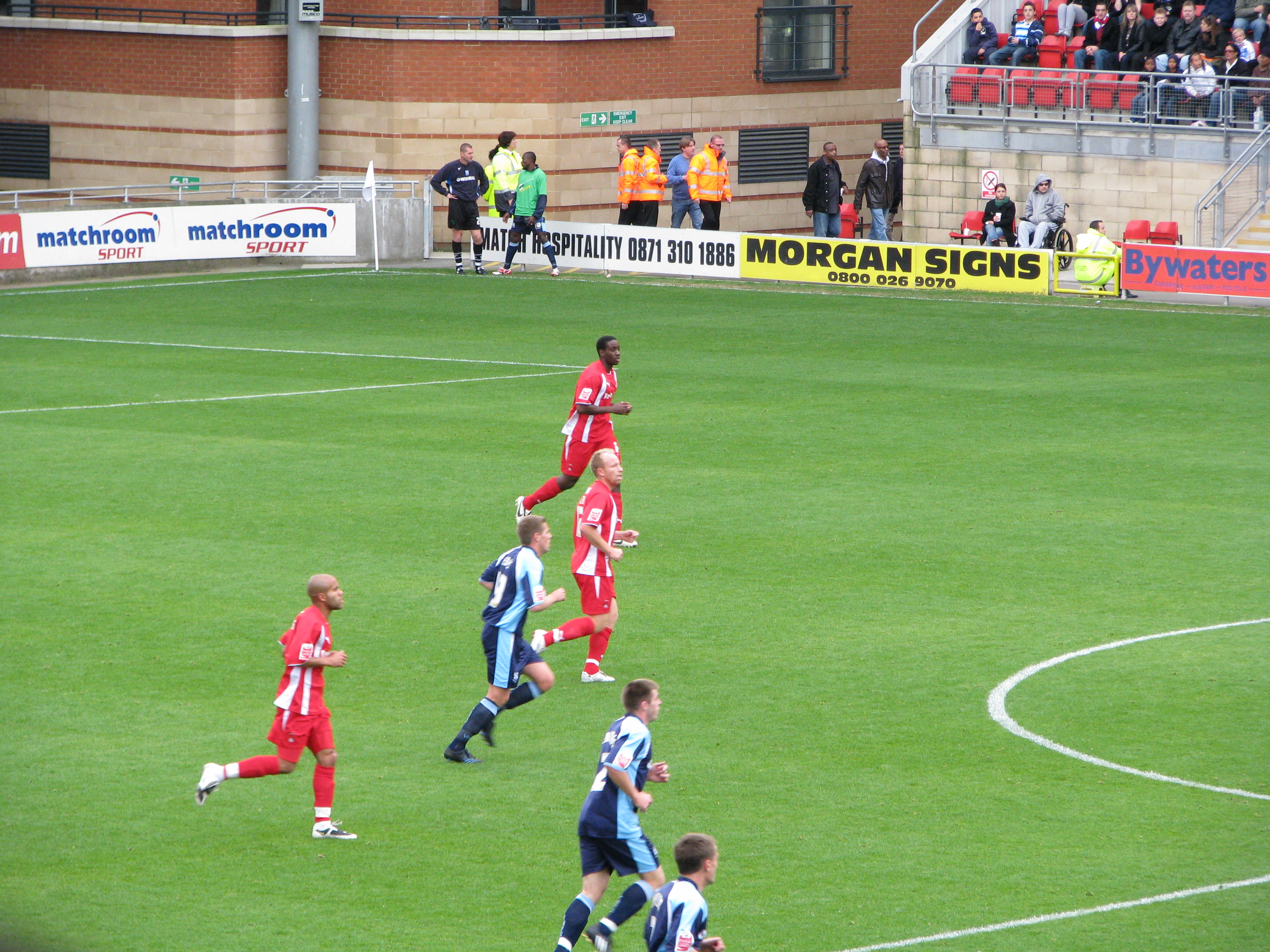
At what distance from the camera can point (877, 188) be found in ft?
132

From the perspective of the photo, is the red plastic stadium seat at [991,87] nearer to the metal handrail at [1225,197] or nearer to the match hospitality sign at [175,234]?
the metal handrail at [1225,197]

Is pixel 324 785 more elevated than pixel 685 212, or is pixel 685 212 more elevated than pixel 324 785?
pixel 685 212

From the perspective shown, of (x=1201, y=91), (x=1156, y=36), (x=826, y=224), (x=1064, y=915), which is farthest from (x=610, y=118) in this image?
(x=1064, y=915)

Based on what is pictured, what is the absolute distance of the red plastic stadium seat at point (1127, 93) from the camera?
3812cm

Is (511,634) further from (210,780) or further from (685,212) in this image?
(685,212)

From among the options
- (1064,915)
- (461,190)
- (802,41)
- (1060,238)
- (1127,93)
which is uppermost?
(802,41)

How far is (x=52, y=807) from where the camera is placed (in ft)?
35.7

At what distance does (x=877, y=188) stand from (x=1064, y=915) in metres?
32.0

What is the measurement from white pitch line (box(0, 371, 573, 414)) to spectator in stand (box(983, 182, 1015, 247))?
535 inches

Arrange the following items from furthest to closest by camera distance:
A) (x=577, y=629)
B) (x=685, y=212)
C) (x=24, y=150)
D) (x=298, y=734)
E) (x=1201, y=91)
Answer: (x=24, y=150)
(x=685, y=212)
(x=1201, y=91)
(x=577, y=629)
(x=298, y=734)

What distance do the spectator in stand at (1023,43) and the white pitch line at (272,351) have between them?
18.2 m

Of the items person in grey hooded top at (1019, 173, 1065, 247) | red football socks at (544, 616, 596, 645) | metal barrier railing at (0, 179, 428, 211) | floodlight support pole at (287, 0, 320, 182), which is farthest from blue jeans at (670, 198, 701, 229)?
red football socks at (544, 616, 596, 645)

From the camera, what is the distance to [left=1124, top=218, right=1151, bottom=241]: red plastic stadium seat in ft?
120

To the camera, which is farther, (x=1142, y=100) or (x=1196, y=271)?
(x=1142, y=100)
